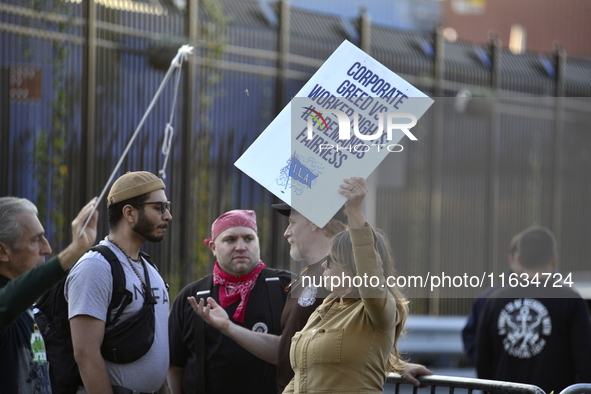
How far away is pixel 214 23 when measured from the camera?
8.96 metres

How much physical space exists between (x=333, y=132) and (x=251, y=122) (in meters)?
5.65

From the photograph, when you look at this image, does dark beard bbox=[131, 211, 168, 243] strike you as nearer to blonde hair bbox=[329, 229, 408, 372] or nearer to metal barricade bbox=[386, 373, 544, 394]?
blonde hair bbox=[329, 229, 408, 372]

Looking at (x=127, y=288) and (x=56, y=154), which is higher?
(x=56, y=154)

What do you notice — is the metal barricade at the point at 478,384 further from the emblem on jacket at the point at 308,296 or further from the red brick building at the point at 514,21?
the red brick building at the point at 514,21

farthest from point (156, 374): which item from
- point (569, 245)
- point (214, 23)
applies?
point (214, 23)

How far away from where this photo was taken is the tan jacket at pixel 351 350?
3.46 metres

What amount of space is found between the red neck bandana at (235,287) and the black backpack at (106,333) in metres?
0.71

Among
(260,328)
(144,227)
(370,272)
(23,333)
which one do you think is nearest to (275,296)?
(260,328)

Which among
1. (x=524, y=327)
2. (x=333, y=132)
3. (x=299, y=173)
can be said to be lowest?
(x=524, y=327)

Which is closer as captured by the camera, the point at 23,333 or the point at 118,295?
the point at 23,333

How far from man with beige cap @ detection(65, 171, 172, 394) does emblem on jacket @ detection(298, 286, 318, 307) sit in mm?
715

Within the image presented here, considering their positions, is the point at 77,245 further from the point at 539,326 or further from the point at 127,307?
the point at 539,326

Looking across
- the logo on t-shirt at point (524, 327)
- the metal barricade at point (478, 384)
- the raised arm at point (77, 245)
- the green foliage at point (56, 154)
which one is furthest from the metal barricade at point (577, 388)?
the green foliage at point (56, 154)

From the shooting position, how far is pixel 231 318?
4.68 m
